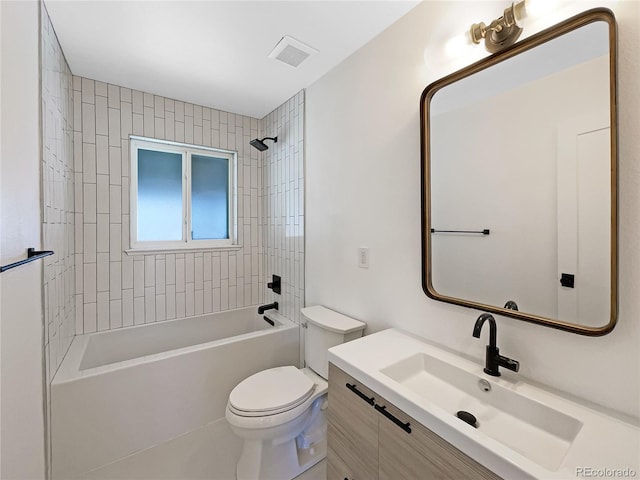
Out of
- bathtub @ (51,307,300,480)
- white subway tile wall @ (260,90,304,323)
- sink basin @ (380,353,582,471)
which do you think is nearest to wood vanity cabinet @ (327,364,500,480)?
sink basin @ (380,353,582,471)

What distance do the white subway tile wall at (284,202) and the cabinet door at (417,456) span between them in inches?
54.2

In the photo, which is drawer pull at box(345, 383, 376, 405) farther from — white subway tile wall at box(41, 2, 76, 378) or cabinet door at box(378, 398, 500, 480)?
white subway tile wall at box(41, 2, 76, 378)

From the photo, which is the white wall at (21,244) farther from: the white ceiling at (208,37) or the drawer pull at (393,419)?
the drawer pull at (393,419)

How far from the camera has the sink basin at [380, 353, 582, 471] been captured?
822 millimetres

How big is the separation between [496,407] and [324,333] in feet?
3.09

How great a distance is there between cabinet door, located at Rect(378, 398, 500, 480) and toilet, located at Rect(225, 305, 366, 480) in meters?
0.64

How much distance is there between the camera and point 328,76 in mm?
1964

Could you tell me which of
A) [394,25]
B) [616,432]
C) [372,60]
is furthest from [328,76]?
[616,432]

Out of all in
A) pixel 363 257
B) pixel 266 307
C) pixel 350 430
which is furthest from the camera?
pixel 266 307

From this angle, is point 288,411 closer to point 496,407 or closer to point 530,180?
point 496,407

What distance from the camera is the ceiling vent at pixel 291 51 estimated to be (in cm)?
163

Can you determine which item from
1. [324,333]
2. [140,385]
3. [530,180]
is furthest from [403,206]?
[140,385]

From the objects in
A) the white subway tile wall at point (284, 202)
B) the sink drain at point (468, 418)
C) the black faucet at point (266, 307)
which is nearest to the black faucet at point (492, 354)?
the sink drain at point (468, 418)

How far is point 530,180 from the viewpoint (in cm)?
100
